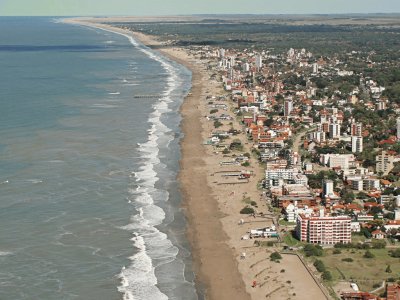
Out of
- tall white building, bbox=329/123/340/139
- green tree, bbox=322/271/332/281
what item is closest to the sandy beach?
green tree, bbox=322/271/332/281

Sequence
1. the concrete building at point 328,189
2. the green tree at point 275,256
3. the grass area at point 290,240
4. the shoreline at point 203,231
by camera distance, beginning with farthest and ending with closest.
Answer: the concrete building at point 328,189 < the grass area at point 290,240 < the green tree at point 275,256 < the shoreline at point 203,231

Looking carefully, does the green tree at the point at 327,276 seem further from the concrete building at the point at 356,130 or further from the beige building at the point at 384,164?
the concrete building at the point at 356,130

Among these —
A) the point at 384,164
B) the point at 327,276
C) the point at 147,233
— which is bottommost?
the point at 384,164

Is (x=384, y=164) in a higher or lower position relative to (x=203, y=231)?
lower

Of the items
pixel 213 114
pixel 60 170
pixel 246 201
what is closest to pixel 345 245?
pixel 246 201

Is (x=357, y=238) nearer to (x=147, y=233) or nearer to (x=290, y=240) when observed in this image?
(x=290, y=240)

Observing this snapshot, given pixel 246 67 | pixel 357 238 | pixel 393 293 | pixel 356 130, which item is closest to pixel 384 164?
pixel 356 130

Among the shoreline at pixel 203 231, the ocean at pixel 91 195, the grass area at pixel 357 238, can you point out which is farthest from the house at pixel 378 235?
the ocean at pixel 91 195

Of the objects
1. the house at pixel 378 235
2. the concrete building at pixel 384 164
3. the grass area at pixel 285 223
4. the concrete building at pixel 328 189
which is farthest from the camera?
the concrete building at pixel 384 164
